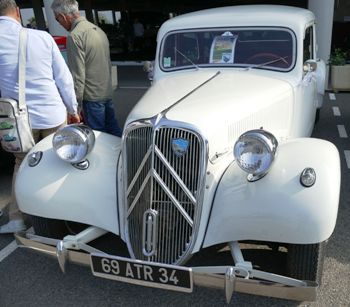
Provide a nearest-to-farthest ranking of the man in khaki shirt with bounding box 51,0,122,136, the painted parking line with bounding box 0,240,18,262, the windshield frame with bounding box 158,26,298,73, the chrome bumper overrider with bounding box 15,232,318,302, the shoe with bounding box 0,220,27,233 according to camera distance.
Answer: the chrome bumper overrider with bounding box 15,232,318,302 → the painted parking line with bounding box 0,240,18,262 → the shoe with bounding box 0,220,27,233 → the windshield frame with bounding box 158,26,298,73 → the man in khaki shirt with bounding box 51,0,122,136

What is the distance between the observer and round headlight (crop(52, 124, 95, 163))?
280cm

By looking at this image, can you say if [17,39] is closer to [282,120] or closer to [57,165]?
[57,165]

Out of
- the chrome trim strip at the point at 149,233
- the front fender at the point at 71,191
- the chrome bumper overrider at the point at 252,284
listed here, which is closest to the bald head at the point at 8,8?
the front fender at the point at 71,191

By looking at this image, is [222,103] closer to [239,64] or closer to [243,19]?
[239,64]

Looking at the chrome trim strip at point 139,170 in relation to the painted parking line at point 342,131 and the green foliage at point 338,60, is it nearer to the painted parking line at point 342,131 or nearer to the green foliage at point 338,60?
the painted parking line at point 342,131

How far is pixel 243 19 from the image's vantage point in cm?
390

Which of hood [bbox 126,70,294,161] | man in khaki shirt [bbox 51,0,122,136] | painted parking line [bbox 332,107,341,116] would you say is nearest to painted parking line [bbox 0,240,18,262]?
hood [bbox 126,70,294,161]

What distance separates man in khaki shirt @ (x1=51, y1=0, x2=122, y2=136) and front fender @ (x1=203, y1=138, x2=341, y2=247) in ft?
7.21

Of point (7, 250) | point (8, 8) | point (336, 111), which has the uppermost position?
point (8, 8)

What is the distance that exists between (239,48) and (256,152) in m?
1.68

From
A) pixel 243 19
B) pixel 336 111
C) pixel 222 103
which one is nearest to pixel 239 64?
pixel 243 19

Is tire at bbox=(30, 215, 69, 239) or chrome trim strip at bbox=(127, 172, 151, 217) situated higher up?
chrome trim strip at bbox=(127, 172, 151, 217)

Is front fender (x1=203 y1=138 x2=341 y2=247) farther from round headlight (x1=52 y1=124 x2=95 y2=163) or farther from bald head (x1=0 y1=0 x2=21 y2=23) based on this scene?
bald head (x1=0 y1=0 x2=21 y2=23)

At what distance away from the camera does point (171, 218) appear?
2.53 m
